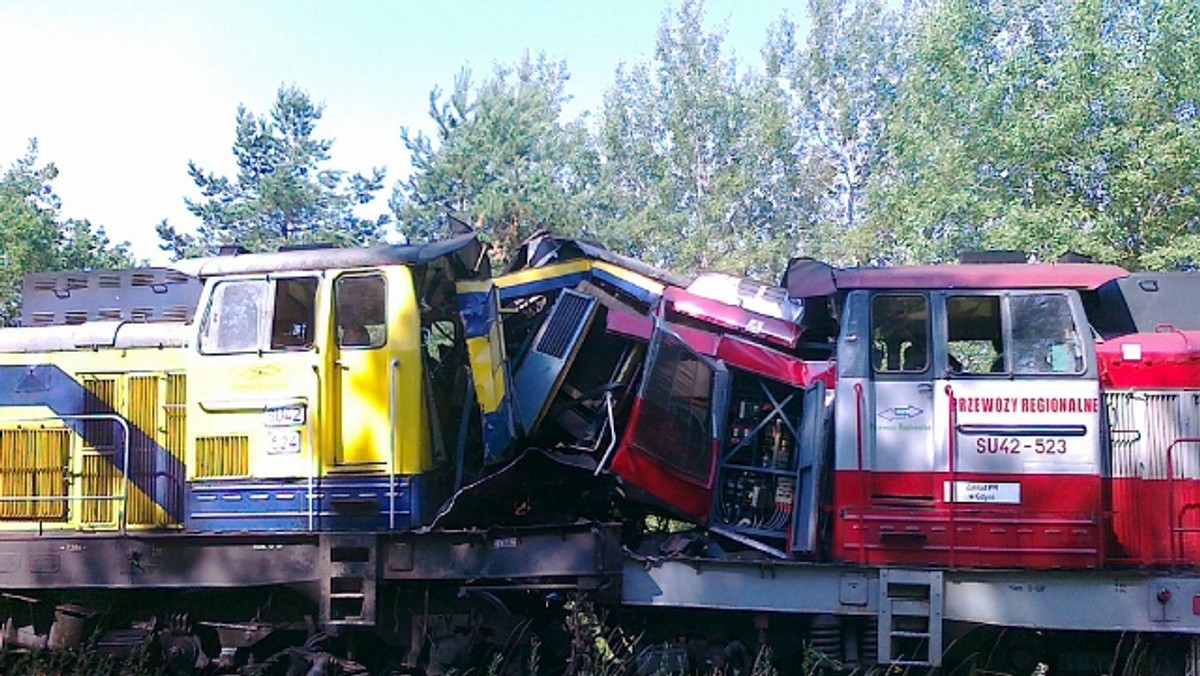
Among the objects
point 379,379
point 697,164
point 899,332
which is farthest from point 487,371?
point 697,164

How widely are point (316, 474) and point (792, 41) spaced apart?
3926 cm

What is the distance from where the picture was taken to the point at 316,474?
7.77 meters

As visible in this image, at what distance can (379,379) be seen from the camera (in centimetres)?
771

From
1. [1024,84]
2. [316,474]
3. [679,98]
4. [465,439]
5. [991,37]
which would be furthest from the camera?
[679,98]

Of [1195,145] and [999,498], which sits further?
[1195,145]

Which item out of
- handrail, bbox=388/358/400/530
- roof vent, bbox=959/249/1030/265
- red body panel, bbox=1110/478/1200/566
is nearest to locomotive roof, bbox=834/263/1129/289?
roof vent, bbox=959/249/1030/265

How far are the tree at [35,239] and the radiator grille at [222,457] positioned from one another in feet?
77.6

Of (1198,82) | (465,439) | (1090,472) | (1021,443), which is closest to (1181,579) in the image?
(1090,472)

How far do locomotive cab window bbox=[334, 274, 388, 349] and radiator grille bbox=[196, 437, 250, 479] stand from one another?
120 cm

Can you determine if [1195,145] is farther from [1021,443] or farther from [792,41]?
[792,41]

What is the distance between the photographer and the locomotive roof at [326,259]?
7.82 m

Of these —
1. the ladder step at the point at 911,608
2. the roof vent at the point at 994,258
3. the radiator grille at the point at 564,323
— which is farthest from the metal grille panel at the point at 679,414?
the roof vent at the point at 994,258

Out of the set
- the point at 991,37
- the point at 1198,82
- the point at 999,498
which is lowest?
the point at 999,498

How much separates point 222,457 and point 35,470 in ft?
6.47
